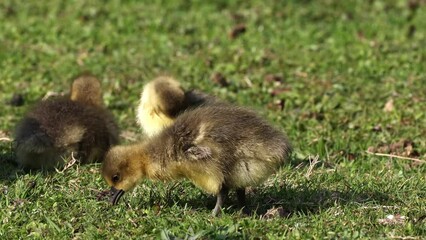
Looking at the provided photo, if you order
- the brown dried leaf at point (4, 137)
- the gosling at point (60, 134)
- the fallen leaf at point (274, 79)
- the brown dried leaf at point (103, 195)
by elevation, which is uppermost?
the brown dried leaf at point (103, 195)

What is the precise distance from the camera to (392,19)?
12.9m

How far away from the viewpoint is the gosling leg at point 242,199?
6.31m

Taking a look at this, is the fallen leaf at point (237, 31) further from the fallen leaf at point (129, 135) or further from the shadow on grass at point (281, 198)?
the shadow on grass at point (281, 198)

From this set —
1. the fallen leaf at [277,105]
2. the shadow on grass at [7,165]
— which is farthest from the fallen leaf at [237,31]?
the shadow on grass at [7,165]

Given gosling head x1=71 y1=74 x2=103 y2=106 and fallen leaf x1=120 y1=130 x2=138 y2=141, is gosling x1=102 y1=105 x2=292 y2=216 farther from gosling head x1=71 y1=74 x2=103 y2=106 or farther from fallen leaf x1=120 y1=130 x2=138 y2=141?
fallen leaf x1=120 y1=130 x2=138 y2=141

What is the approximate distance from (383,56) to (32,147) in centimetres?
543

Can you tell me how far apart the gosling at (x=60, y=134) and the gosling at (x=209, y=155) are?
155cm

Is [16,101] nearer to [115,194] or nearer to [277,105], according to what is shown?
[277,105]

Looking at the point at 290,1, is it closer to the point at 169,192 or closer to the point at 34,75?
the point at 34,75

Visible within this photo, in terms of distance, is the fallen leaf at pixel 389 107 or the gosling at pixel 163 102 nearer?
the gosling at pixel 163 102

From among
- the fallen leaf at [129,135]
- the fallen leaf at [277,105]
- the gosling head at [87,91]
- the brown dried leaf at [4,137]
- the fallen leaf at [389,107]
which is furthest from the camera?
the fallen leaf at [277,105]

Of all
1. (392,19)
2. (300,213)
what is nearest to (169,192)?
(300,213)

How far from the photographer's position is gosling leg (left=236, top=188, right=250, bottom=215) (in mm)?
6312

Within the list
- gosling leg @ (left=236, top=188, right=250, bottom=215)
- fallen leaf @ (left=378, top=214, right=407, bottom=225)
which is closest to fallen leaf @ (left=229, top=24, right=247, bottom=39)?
gosling leg @ (left=236, top=188, right=250, bottom=215)
